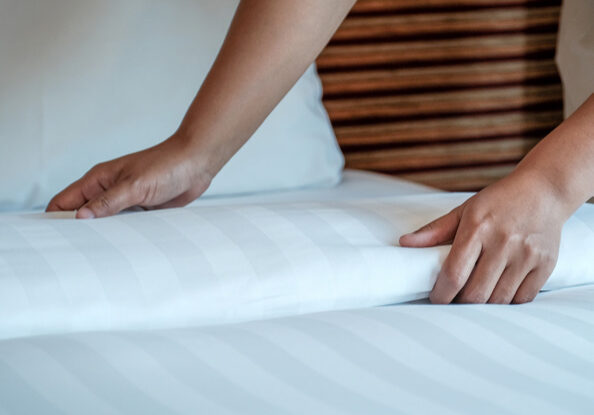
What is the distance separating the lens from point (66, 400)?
437mm

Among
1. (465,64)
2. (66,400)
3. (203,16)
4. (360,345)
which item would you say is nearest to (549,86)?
(465,64)

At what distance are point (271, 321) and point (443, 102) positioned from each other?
3.94 ft

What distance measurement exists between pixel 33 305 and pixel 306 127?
76 cm

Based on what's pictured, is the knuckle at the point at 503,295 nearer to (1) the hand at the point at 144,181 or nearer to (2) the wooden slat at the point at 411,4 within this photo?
(1) the hand at the point at 144,181

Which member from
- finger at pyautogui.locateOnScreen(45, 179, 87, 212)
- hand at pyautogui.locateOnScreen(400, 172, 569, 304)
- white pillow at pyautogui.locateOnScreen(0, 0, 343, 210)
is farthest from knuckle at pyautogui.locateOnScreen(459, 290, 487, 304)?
white pillow at pyautogui.locateOnScreen(0, 0, 343, 210)

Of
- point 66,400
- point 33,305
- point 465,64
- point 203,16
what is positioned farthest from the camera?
point 465,64

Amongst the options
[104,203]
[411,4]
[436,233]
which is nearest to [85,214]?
[104,203]

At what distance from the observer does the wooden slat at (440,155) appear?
168cm

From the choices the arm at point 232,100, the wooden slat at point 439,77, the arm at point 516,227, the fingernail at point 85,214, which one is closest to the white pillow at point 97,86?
the arm at point 232,100

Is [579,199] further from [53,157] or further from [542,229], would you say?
[53,157]

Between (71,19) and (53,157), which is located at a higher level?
(71,19)

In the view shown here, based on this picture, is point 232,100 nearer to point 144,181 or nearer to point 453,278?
point 144,181

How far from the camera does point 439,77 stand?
1.67 meters

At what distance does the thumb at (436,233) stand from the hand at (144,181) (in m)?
0.30
